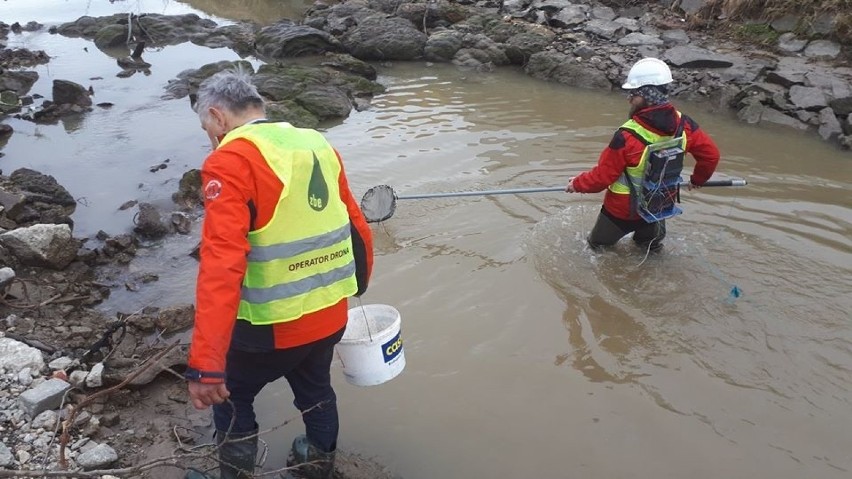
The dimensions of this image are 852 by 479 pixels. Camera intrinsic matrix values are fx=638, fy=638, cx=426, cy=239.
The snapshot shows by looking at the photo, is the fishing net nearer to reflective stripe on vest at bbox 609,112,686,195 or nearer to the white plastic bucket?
reflective stripe on vest at bbox 609,112,686,195

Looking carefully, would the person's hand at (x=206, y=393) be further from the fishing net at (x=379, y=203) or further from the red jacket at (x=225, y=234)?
the fishing net at (x=379, y=203)

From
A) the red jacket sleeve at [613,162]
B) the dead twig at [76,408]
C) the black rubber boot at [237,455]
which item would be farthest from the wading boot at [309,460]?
the red jacket sleeve at [613,162]

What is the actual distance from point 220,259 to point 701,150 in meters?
4.18

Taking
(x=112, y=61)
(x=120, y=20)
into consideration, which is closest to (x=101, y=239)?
(x=112, y=61)

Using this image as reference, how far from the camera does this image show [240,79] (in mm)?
2768

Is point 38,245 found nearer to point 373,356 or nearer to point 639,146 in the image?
point 373,356

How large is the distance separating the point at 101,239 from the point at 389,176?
3.34 m

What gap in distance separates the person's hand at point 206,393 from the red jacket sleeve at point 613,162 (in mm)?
3537

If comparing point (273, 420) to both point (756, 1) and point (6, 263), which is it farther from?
point (756, 1)

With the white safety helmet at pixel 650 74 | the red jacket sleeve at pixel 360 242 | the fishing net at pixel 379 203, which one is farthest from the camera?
the fishing net at pixel 379 203

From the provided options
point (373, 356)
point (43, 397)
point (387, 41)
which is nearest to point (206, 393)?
point (373, 356)

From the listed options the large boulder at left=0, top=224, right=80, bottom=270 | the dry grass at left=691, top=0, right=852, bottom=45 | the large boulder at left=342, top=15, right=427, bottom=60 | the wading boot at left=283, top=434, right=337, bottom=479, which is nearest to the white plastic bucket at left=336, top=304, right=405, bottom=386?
the wading boot at left=283, top=434, right=337, bottom=479

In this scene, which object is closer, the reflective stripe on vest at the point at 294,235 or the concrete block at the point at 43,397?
the reflective stripe on vest at the point at 294,235

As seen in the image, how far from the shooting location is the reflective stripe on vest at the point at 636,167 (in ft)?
16.2
